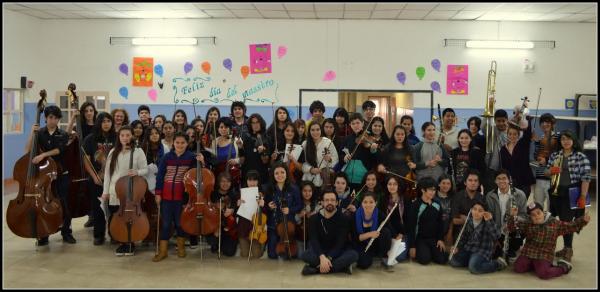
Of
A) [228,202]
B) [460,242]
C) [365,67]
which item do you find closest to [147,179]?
[228,202]

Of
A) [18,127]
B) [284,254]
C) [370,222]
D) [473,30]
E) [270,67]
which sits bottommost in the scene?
[284,254]

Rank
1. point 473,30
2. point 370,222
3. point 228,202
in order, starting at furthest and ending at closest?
1. point 473,30
2. point 228,202
3. point 370,222

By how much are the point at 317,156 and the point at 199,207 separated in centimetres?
112

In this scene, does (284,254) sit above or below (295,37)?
below

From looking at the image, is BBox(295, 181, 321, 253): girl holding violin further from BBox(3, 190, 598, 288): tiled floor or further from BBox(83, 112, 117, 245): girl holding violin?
BBox(83, 112, 117, 245): girl holding violin

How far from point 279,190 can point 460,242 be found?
1.50m

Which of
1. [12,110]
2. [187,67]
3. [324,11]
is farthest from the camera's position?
[187,67]

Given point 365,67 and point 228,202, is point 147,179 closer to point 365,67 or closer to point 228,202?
point 228,202

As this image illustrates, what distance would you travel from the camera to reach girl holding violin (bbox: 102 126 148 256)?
4.27 metres

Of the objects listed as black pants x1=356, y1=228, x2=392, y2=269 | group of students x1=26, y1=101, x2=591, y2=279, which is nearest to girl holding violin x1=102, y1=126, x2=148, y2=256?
group of students x1=26, y1=101, x2=591, y2=279

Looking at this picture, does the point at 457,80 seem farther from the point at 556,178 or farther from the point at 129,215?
the point at 129,215

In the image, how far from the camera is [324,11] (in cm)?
757

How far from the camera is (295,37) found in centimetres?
813

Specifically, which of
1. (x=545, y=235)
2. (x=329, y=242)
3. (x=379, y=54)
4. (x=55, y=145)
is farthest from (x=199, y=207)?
(x=379, y=54)
